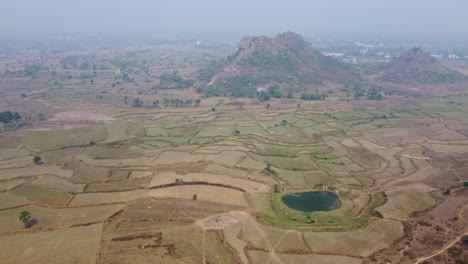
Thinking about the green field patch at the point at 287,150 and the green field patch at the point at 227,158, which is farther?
the green field patch at the point at 287,150

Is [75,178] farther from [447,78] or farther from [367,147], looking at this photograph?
[447,78]

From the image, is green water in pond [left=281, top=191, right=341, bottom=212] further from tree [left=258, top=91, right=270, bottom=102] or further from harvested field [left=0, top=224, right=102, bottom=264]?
tree [left=258, top=91, right=270, bottom=102]

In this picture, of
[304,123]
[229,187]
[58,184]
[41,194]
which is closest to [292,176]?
[229,187]

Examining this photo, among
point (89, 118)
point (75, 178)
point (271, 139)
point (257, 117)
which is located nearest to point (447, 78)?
point (257, 117)

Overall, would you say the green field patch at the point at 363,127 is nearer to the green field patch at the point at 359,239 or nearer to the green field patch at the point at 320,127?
the green field patch at the point at 320,127

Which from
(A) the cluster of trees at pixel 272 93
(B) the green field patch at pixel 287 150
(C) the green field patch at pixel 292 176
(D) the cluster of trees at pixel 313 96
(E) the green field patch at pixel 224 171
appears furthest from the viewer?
(A) the cluster of trees at pixel 272 93

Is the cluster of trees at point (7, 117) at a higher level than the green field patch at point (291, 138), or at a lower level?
higher

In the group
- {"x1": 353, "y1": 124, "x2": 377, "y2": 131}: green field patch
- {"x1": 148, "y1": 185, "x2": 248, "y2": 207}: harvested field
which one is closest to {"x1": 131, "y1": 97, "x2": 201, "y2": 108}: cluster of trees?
{"x1": 353, "y1": 124, "x2": 377, "y2": 131}: green field patch

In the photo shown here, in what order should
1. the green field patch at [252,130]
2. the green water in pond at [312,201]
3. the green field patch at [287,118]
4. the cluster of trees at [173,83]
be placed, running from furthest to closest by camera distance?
the cluster of trees at [173,83] → the green field patch at [287,118] → the green field patch at [252,130] → the green water in pond at [312,201]

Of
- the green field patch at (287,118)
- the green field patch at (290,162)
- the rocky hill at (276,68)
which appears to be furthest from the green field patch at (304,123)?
the rocky hill at (276,68)
